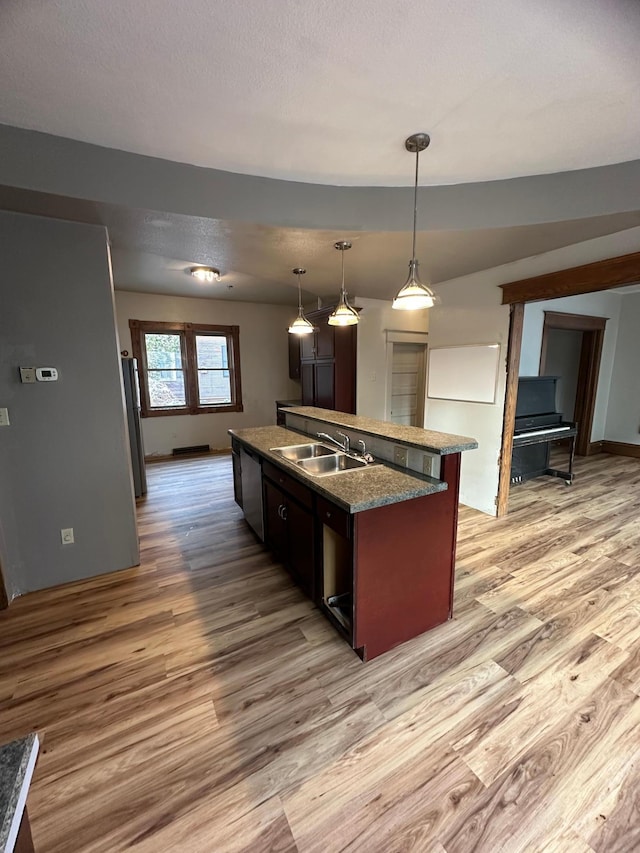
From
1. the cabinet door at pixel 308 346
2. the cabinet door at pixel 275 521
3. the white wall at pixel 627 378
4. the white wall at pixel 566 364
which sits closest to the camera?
the cabinet door at pixel 275 521

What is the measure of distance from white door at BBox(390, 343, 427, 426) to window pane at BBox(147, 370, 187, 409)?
140 inches

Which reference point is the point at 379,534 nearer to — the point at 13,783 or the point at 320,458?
the point at 320,458

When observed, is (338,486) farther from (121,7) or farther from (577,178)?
(577,178)

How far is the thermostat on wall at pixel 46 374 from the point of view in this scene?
2.27 m

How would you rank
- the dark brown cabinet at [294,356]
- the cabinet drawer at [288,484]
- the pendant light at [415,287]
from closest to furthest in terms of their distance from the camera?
the pendant light at [415,287]
the cabinet drawer at [288,484]
the dark brown cabinet at [294,356]

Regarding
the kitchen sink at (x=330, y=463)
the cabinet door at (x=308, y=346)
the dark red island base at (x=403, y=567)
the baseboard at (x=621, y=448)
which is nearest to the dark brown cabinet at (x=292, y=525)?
the kitchen sink at (x=330, y=463)

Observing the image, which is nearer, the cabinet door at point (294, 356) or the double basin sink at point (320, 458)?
the double basin sink at point (320, 458)

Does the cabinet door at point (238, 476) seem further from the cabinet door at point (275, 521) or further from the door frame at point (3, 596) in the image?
the door frame at point (3, 596)

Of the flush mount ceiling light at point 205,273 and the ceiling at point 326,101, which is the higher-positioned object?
the ceiling at point 326,101

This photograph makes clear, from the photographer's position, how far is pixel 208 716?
5.17 ft

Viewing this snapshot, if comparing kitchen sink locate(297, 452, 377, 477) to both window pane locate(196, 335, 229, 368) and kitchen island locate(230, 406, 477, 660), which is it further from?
window pane locate(196, 335, 229, 368)

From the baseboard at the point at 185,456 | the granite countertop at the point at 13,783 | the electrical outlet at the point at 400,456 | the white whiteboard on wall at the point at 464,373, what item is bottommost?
the baseboard at the point at 185,456

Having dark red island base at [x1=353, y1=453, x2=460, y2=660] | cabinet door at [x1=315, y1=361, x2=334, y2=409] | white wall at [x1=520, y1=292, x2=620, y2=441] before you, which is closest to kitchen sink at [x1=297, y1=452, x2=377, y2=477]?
dark red island base at [x1=353, y1=453, x2=460, y2=660]

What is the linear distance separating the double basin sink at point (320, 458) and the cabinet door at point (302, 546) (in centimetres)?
31
